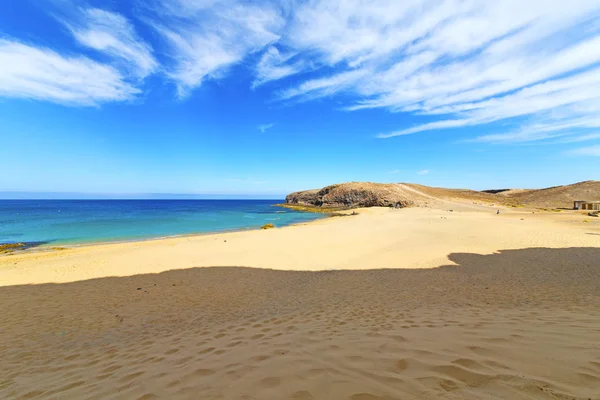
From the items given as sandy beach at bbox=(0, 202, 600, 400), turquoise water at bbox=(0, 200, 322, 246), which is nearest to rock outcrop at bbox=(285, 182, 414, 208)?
turquoise water at bbox=(0, 200, 322, 246)

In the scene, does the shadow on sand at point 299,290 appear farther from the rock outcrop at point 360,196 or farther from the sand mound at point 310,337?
the rock outcrop at point 360,196

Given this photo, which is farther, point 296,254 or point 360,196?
point 360,196

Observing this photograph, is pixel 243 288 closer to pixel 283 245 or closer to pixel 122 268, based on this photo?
pixel 122 268

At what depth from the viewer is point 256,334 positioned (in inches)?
201

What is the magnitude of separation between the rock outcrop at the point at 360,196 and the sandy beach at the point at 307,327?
49.9m

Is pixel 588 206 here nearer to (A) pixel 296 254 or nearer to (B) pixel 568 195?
(B) pixel 568 195

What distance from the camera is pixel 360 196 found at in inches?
2842

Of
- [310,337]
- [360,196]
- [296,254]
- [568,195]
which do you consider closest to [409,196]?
[360,196]

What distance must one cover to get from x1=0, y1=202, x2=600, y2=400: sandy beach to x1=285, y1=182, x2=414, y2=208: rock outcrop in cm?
4989

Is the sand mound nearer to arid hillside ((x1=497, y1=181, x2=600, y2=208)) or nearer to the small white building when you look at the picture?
the small white building

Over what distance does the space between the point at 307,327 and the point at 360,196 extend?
226 feet

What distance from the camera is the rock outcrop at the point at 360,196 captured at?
63297mm

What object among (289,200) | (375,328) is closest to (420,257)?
(375,328)

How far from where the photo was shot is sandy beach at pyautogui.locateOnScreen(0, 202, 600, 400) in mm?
3037
